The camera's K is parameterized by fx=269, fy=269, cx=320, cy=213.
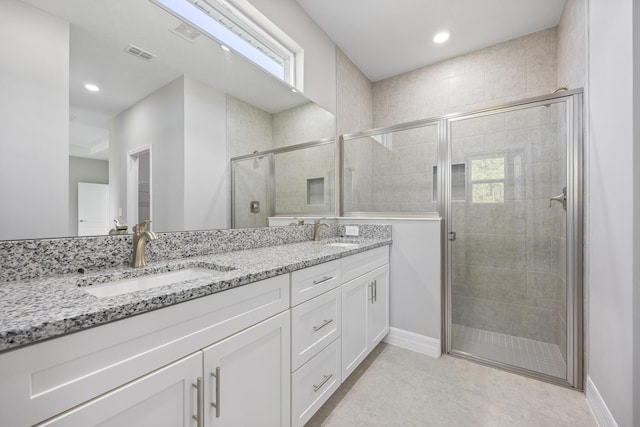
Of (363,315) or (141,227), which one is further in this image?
(363,315)

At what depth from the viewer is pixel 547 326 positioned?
6.64ft

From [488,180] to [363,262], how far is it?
1264 mm

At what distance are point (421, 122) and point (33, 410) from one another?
250cm

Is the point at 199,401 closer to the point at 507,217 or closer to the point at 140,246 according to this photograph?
the point at 140,246

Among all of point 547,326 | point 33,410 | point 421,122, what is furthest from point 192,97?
point 547,326

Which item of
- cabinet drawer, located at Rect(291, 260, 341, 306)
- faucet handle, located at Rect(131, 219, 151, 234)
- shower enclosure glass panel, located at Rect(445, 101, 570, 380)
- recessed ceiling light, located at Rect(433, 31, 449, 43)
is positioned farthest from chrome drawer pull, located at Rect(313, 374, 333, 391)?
recessed ceiling light, located at Rect(433, 31, 449, 43)

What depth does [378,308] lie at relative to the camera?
1.99 metres

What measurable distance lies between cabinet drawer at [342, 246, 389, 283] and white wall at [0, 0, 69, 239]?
4.18ft

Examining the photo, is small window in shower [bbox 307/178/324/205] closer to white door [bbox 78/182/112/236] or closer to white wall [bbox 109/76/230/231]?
white wall [bbox 109/76/230/231]

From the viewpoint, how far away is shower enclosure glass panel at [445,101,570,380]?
6.08 feet

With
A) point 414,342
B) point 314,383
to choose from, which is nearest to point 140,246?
point 314,383

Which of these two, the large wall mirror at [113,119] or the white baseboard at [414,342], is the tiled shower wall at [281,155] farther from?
the white baseboard at [414,342]

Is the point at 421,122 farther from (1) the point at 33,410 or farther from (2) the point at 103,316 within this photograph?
(1) the point at 33,410

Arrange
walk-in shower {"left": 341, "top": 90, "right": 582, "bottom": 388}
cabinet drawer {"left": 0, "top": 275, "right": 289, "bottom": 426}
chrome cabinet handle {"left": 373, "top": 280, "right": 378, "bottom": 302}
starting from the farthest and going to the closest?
Result: chrome cabinet handle {"left": 373, "top": 280, "right": 378, "bottom": 302}
walk-in shower {"left": 341, "top": 90, "right": 582, "bottom": 388}
cabinet drawer {"left": 0, "top": 275, "right": 289, "bottom": 426}
